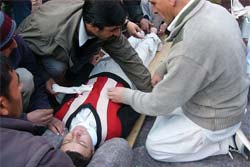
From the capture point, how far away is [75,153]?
51.3 inches

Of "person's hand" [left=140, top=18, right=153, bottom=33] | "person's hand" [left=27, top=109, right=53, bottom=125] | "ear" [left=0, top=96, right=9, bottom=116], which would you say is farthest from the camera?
"person's hand" [left=140, top=18, right=153, bottom=33]

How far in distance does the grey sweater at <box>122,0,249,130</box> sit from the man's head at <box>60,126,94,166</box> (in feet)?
0.82

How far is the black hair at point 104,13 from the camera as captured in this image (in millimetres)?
1517

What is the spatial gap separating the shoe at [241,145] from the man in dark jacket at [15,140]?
894 millimetres

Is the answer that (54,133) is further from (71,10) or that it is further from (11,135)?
(11,135)

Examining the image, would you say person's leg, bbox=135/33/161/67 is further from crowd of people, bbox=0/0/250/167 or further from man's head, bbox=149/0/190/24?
man's head, bbox=149/0/190/24

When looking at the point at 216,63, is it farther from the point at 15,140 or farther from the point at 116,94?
the point at 15,140

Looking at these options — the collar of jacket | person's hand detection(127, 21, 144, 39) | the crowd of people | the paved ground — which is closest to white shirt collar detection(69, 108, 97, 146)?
the crowd of people

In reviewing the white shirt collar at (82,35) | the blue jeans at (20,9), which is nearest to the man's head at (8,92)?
the white shirt collar at (82,35)

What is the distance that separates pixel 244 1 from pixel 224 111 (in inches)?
67.3

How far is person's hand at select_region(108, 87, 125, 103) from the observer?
5.36 ft

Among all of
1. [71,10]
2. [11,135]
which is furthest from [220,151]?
[11,135]

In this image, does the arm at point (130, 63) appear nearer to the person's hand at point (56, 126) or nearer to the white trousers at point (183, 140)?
the white trousers at point (183, 140)

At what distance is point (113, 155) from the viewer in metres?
1.32
